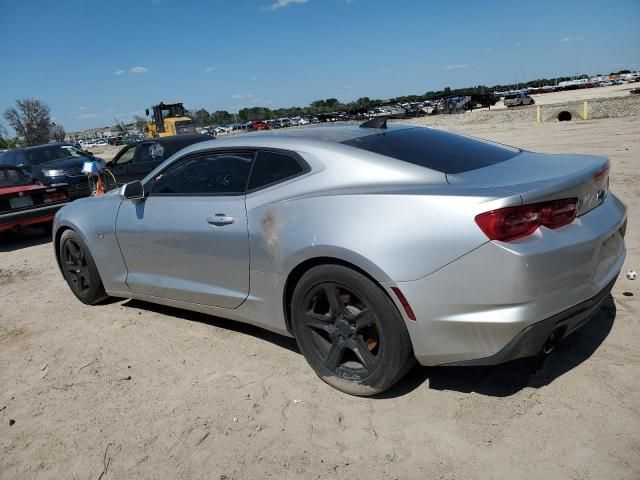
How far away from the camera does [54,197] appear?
9312 mm

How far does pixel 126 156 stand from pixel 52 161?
6.89 feet

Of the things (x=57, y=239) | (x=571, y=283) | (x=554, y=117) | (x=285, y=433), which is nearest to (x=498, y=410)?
(x=571, y=283)

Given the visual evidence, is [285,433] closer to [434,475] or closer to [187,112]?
[434,475]

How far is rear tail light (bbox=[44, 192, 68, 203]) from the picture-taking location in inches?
363

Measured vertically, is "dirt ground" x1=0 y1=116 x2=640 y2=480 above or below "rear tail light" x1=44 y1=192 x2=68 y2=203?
below

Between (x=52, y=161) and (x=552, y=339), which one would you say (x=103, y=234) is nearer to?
(x=552, y=339)

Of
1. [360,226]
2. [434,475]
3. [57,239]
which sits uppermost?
[360,226]

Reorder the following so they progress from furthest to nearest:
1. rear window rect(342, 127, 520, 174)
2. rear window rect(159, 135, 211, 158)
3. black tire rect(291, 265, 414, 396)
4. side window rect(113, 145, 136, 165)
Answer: side window rect(113, 145, 136, 165) < rear window rect(159, 135, 211, 158) < rear window rect(342, 127, 520, 174) < black tire rect(291, 265, 414, 396)

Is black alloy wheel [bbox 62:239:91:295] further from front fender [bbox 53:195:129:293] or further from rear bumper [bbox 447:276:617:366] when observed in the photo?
rear bumper [bbox 447:276:617:366]

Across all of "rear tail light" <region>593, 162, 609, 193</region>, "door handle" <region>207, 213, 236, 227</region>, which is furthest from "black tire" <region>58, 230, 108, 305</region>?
"rear tail light" <region>593, 162, 609, 193</region>

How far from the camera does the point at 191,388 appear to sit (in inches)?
134

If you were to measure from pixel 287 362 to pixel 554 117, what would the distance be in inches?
951

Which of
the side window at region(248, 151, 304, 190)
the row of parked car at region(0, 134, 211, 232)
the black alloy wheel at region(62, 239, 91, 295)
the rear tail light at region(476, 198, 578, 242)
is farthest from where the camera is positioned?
the row of parked car at region(0, 134, 211, 232)

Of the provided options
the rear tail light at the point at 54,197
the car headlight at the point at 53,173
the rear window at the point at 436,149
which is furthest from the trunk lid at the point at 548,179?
the car headlight at the point at 53,173
